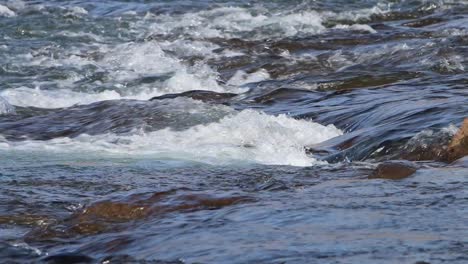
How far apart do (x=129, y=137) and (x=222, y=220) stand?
392 cm

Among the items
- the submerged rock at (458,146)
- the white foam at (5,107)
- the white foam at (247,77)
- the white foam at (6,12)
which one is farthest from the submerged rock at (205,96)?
the white foam at (6,12)

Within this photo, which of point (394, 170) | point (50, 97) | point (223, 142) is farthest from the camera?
point (50, 97)

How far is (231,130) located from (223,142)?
331 millimetres

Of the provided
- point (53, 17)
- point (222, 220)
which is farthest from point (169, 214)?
point (53, 17)

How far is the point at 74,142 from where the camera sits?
8984 mm

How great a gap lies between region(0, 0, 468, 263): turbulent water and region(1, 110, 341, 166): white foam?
25 mm

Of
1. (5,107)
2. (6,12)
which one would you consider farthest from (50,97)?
(6,12)

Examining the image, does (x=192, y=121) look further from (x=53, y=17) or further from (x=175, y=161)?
(x=53, y=17)

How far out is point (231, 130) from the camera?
8.87 metres

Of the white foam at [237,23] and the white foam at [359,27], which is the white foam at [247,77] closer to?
the white foam at [237,23]

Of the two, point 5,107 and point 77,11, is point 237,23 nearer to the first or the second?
point 77,11

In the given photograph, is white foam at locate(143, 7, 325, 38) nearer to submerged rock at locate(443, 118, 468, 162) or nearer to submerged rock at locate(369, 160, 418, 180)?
submerged rock at locate(443, 118, 468, 162)

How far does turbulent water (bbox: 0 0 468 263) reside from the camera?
15.7 ft

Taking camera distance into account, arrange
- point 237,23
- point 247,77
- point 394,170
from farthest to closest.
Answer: point 237,23 → point 247,77 → point 394,170
